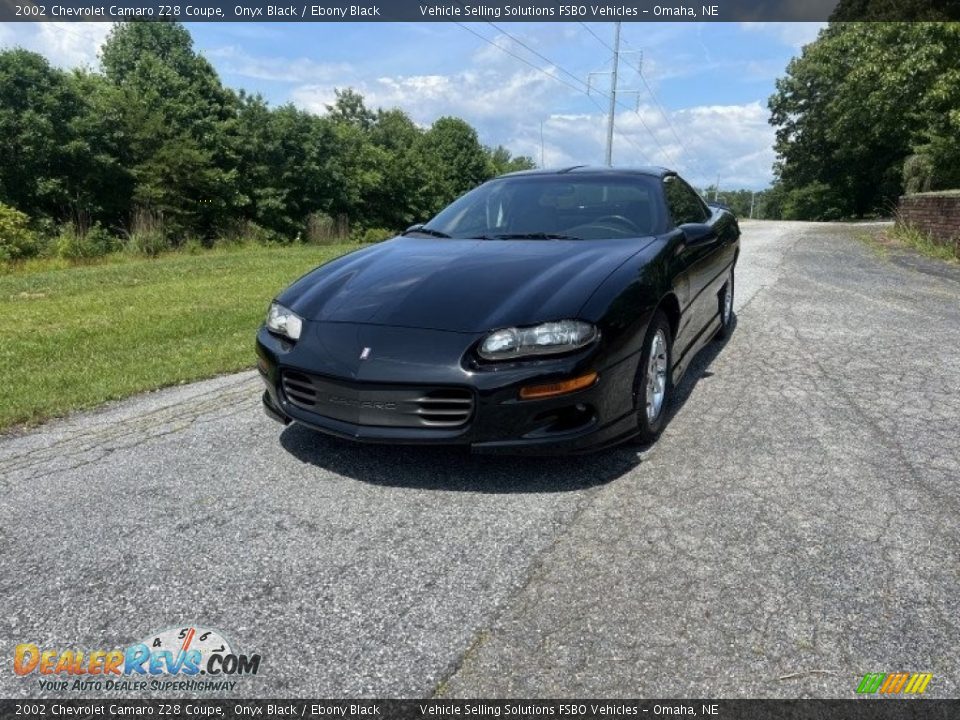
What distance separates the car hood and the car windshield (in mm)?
233

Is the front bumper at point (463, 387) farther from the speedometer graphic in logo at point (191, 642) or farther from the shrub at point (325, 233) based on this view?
the shrub at point (325, 233)

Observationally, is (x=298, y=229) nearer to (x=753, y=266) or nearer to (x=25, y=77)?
(x=25, y=77)

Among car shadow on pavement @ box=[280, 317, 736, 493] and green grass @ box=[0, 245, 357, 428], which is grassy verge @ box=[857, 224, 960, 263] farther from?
green grass @ box=[0, 245, 357, 428]

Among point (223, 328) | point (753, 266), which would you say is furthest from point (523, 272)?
point (753, 266)

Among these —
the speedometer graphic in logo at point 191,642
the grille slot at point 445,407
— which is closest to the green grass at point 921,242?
the grille slot at point 445,407

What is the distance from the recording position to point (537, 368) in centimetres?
264

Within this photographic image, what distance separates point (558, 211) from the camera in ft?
13.3

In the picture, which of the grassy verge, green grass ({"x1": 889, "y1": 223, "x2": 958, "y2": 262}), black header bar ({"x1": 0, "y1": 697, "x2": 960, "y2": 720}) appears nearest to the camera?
black header bar ({"x1": 0, "y1": 697, "x2": 960, "y2": 720})

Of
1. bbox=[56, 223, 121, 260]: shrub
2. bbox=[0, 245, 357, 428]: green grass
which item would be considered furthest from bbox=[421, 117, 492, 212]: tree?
bbox=[0, 245, 357, 428]: green grass

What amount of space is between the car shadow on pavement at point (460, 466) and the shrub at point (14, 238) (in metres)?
17.3

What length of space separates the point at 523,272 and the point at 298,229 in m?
30.9

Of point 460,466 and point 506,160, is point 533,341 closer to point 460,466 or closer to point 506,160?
point 460,466

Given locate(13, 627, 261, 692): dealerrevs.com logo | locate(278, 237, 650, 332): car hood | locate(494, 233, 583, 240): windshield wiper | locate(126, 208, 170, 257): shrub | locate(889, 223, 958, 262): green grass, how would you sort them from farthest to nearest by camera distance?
locate(126, 208, 170, 257): shrub → locate(889, 223, 958, 262): green grass → locate(494, 233, 583, 240): windshield wiper → locate(278, 237, 650, 332): car hood → locate(13, 627, 261, 692): dealerrevs.com logo
